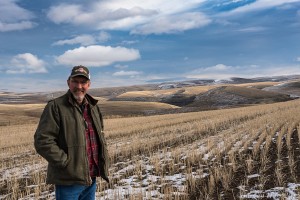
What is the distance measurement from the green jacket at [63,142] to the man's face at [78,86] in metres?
0.08

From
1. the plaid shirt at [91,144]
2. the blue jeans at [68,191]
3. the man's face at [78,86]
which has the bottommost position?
the blue jeans at [68,191]

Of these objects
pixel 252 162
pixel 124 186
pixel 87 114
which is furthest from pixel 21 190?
pixel 252 162

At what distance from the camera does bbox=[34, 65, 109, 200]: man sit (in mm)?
4531

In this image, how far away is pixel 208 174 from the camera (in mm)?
10047

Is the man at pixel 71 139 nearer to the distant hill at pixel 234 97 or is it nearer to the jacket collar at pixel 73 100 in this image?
the jacket collar at pixel 73 100

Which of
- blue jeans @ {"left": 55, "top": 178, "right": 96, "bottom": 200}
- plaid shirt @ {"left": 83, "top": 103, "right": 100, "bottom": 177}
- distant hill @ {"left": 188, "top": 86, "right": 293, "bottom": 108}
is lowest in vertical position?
distant hill @ {"left": 188, "top": 86, "right": 293, "bottom": 108}

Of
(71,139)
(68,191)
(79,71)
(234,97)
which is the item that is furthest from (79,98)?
(234,97)

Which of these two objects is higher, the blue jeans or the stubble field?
the blue jeans

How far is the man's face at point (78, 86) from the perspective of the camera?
4.84m

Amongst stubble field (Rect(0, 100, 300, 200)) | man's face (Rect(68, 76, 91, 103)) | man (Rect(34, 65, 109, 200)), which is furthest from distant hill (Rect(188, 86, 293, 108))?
man's face (Rect(68, 76, 91, 103))

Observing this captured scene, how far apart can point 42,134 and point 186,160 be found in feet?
27.1

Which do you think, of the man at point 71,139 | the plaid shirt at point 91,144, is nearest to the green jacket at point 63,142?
the man at point 71,139

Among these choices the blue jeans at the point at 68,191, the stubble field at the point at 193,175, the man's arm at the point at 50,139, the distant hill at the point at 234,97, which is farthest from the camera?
the distant hill at the point at 234,97

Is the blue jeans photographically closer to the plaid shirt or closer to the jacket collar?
the plaid shirt
